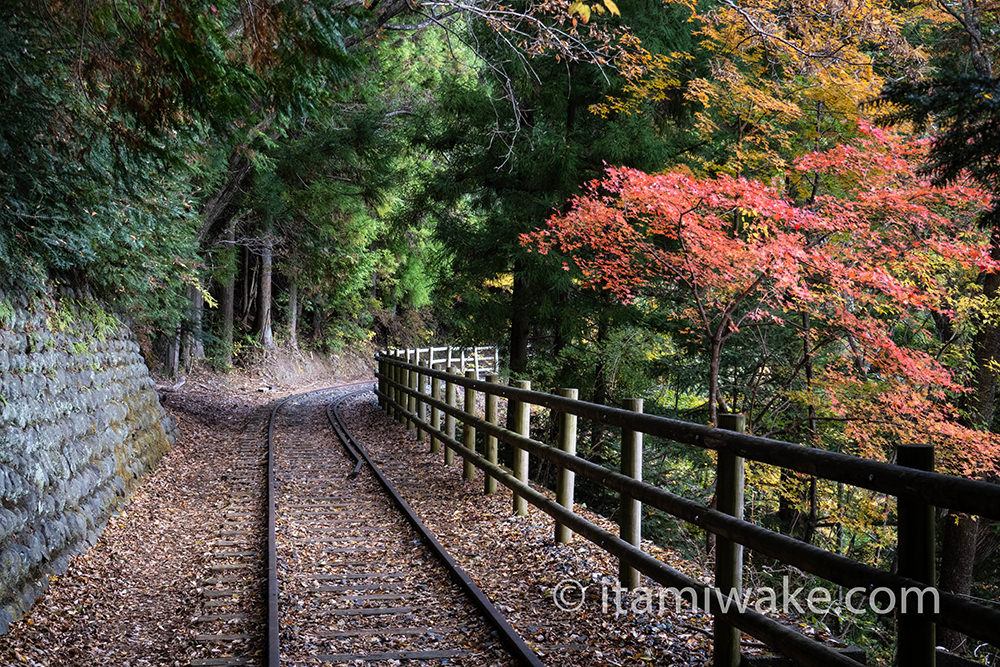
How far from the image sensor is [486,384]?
25.6 ft

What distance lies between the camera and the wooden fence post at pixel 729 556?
143 inches

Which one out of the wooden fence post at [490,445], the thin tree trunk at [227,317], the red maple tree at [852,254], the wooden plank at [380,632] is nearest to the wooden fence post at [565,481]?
the wooden plank at [380,632]

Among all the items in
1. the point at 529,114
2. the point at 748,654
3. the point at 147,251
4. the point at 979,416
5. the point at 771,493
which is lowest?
the point at 771,493

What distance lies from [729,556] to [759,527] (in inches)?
14.1

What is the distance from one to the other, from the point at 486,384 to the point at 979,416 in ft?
26.7

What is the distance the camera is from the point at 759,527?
3389 mm

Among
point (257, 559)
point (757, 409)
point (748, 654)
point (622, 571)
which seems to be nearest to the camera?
point (748, 654)

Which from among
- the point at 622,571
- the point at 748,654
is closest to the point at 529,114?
the point at 622,571

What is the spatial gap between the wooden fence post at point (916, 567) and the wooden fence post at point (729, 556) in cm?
106

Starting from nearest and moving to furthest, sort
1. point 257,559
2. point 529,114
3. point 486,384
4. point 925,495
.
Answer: point 925,495 < point 257,559 < point 486,384 < point 529,114

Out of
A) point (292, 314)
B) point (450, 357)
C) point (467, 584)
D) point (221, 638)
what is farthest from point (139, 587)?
point (292, 314)

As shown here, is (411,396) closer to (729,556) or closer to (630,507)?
(630,507)

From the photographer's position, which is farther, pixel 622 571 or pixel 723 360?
pixel 723 360

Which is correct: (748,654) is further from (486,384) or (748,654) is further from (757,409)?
(757,409)
